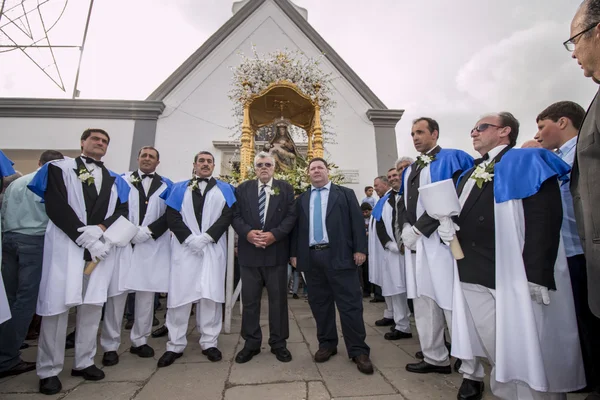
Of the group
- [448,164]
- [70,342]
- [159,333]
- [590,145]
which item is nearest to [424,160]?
[448,164]

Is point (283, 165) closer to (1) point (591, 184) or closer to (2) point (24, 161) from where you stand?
(1) point (591, 184)

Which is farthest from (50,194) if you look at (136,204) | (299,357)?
(299,357)

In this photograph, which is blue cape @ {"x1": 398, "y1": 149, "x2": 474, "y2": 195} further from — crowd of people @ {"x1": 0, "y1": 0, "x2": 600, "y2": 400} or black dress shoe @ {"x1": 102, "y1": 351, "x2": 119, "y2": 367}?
black dress shoe @ {"x1": 102, "y1": 351, "x2": 119, "y2": 367}

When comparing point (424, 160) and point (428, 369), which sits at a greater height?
point (424, 160)

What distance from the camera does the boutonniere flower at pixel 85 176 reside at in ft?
8.84

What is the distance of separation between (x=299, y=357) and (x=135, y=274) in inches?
76.5

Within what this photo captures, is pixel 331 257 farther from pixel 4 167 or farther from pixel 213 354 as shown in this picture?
pixel 4 167

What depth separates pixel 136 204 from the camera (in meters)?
3.47

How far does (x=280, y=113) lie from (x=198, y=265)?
4925 mm

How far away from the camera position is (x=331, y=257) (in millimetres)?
2932

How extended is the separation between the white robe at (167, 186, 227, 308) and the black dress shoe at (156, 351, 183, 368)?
45cm

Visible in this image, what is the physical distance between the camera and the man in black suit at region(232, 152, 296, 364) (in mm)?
3018

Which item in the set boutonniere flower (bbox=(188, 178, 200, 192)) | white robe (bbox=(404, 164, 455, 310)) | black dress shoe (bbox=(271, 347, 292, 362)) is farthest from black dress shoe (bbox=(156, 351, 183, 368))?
white robe (bbox=(404, 164, 455, 310))

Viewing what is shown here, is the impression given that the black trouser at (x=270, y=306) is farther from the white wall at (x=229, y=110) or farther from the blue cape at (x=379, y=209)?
the white wall at (x=229, y=110)
